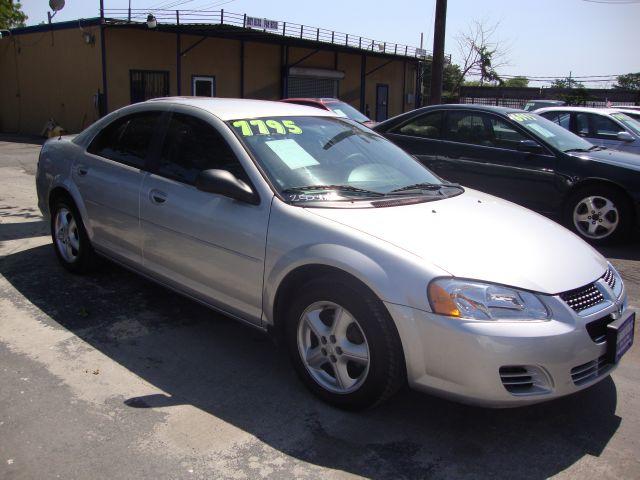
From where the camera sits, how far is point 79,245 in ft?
16.4

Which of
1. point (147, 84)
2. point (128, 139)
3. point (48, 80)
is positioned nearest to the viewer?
point (128, 139)

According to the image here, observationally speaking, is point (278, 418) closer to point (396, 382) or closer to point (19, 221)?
point (396, 382)

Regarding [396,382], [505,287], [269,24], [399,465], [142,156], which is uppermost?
[269,24]

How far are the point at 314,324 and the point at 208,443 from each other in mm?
779

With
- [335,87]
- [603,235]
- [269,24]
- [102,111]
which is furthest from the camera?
[335,87]

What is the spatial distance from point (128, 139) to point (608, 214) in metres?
5.22

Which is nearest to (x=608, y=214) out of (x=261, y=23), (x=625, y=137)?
(x=625, y=137)

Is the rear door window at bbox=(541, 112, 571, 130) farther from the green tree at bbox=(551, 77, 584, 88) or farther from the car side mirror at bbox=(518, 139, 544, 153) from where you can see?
the green tree at bbox=(551, 77, 584, 88)

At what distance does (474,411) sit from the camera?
3.26 meters

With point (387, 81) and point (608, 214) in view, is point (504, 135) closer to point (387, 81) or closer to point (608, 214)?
point (608, 214)

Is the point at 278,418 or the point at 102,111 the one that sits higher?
the point at 102,111

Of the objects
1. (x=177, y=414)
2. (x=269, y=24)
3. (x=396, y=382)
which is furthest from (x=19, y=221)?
(x=269, y=24)

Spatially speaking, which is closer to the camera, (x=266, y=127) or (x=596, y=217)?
(x=266, y=127)

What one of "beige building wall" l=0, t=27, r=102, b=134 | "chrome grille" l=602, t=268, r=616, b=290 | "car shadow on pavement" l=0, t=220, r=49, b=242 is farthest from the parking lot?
"beige building wall" l=0, t=27, r=102, b=134
